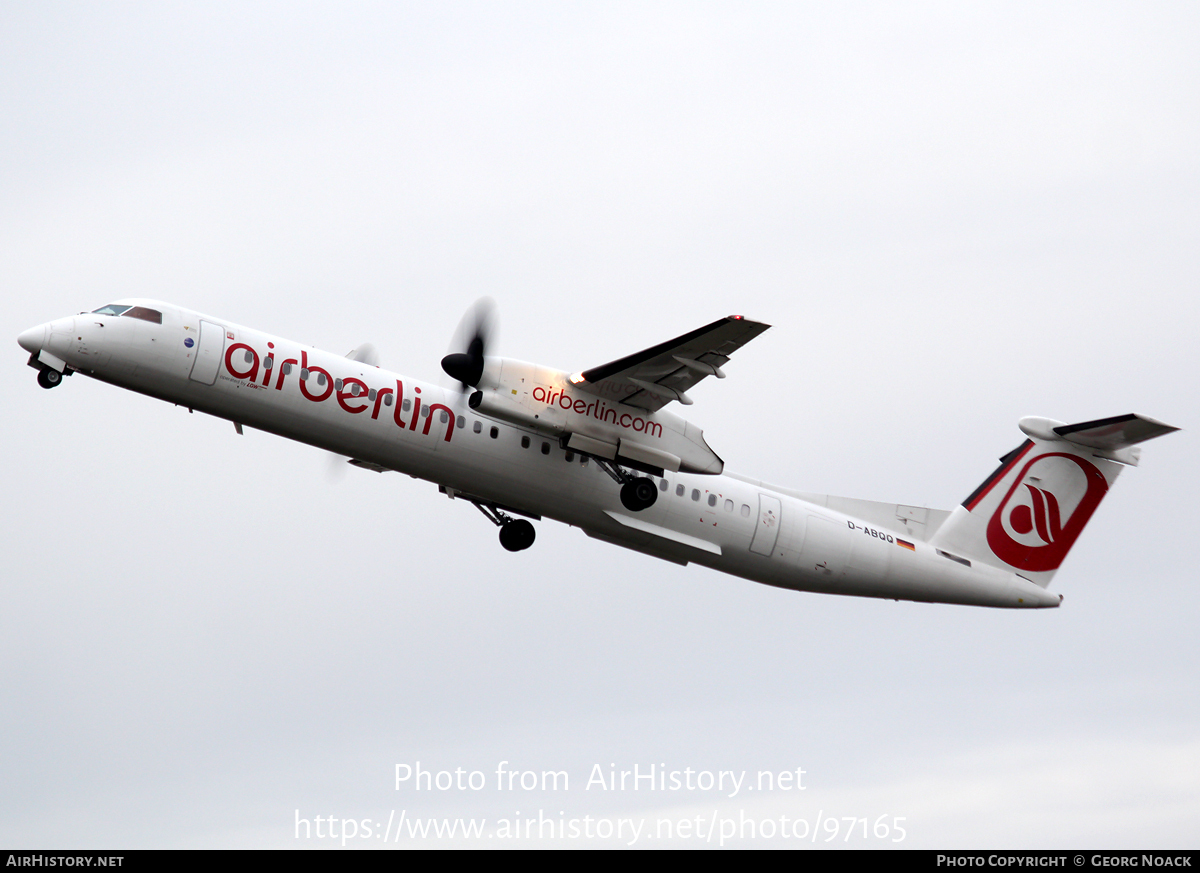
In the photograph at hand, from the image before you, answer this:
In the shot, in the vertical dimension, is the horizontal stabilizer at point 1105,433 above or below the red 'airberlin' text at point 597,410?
above

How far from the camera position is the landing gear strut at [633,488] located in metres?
21.0

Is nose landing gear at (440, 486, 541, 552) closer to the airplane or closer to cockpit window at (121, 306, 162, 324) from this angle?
the airplane

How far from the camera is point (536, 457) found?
67.9ft

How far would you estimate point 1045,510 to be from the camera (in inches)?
958

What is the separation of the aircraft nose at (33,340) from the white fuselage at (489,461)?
0.9 inches

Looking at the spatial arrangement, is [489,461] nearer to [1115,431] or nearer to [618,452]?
[618,452]

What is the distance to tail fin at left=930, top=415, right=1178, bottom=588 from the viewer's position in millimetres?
24047

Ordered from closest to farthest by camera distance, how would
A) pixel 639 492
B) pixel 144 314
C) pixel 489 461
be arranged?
1. pixel 144 314
2. pixel 489 461
3. pixel 639 492

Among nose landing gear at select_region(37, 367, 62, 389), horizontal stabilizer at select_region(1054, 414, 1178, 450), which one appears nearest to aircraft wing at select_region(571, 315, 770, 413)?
nose landing gear at select_region(37, 367, 62, 389)

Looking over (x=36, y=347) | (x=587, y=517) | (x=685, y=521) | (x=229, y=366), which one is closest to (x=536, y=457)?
(x=587, y=517)

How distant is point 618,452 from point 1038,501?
8.98 meters

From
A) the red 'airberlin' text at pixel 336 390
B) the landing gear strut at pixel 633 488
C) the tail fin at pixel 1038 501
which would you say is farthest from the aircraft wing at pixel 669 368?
the tail fin at pixel 1038 501

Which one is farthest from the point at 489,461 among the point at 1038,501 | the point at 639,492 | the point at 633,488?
the point at 1038,501

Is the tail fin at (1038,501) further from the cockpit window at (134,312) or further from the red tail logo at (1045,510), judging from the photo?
the cockpit window at (134,312)
